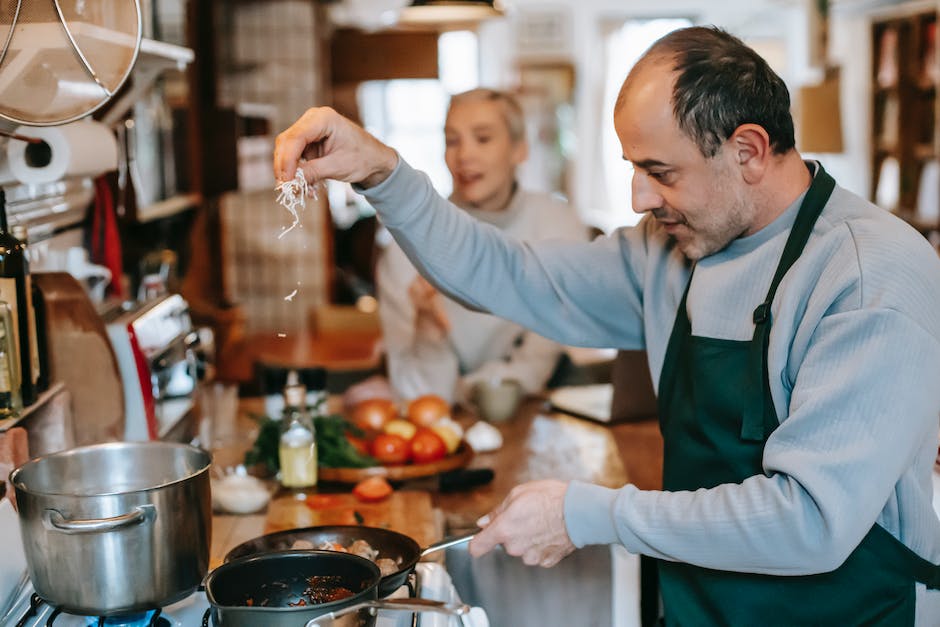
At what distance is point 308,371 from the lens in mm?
2498

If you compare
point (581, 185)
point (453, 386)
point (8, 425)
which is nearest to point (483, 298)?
point (8, 425)

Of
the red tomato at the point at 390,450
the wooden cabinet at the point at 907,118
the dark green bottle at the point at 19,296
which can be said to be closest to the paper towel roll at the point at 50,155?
the dark green bottle at the point at 19,296

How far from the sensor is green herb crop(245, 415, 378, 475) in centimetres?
226

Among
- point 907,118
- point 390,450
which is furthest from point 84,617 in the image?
point 907,118

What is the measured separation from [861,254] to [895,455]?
0.89 feet

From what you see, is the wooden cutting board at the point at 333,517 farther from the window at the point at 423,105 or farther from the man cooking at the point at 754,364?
the window at the point at 423,105

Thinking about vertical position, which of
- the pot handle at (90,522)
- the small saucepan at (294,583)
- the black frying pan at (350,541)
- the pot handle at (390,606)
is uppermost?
the pot handle at (90,522)

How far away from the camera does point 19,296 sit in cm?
175

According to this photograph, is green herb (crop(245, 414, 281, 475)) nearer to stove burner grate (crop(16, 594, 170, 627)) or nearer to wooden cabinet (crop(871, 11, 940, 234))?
stove burner grate (crop(16, 594, 170, 627))

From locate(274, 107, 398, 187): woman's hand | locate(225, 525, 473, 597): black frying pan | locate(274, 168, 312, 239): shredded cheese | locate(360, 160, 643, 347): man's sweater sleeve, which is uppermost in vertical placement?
locate(274, 107, 398, 187): woman's hand

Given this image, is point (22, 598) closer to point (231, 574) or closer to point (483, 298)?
point (231, 574)

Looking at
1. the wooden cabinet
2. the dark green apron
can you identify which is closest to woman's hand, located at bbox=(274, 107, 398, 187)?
the dark green apron

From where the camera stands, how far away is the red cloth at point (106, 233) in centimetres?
271

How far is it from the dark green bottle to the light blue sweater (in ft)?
1.92
